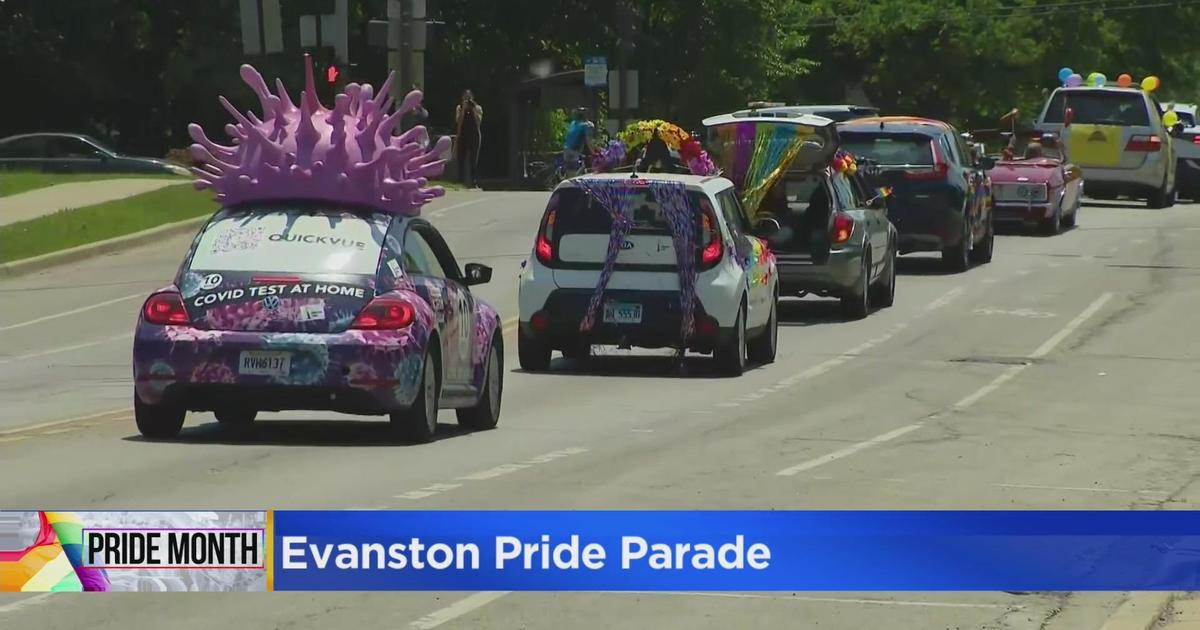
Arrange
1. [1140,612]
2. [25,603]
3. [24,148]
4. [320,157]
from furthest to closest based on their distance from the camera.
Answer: [24,148] < [320,157] < [1140,612] < [25,603]

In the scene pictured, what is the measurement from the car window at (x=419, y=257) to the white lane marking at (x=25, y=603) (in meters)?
6.21

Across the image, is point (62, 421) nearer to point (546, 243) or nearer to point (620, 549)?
point (546, 243)

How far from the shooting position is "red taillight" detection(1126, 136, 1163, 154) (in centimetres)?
4341

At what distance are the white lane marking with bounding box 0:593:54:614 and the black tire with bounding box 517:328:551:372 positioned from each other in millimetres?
12607

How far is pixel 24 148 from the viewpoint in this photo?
52875mm

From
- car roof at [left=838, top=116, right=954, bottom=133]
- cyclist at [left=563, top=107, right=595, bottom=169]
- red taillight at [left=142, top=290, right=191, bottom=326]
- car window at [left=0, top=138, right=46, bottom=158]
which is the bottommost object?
car window at [left=0, top=138, right=46, bottom=158]

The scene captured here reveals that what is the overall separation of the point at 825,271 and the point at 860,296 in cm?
79

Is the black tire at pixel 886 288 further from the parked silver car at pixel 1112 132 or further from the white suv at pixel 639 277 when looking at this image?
the parked silver car at pixel 1112 132

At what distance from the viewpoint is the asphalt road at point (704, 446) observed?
31.7 ft

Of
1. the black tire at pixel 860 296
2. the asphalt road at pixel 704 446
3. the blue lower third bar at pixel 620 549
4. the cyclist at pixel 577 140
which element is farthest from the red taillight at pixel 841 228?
the blue lower third bar at pixel 620 549

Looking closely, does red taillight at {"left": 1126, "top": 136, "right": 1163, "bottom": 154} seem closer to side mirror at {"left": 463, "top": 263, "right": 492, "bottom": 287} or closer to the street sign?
the street sign

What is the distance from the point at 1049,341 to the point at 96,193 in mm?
18763

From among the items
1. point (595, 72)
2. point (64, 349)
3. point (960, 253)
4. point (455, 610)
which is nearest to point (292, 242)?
point (455, 610)

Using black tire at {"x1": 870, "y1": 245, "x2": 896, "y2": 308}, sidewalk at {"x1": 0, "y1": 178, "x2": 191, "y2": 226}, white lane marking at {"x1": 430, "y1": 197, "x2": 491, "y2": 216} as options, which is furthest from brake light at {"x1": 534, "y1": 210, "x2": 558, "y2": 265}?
white lane marking at {"x1": 430, "y1": 197, "x2": 491, "y2": 216}
